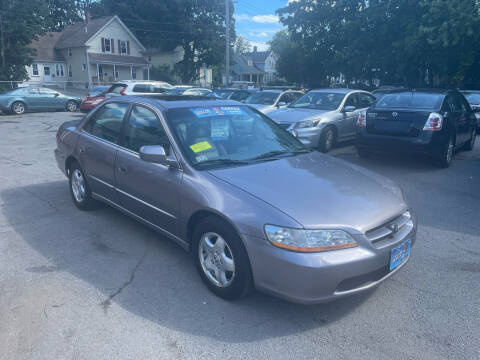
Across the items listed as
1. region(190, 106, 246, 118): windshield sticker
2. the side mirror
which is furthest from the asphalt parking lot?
region(190, 106, 246, 118): windshield sticker

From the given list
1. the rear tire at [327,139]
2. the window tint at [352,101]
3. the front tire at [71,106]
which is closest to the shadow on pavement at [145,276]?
the rear tire at [327,139]

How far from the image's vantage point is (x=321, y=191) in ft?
11.2

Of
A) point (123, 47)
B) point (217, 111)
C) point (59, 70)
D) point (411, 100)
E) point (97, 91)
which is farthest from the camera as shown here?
point (123, 47)

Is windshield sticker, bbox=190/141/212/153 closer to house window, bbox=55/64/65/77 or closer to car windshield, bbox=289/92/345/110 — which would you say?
car windshield, bbox=289/92/345/110

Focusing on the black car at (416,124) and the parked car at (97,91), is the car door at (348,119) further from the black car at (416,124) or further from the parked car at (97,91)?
the parked car at (97,91)

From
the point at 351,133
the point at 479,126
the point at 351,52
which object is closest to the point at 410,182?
the point at 351,133

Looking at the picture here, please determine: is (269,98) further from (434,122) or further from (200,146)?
(200,146)

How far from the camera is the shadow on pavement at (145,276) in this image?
3139mm

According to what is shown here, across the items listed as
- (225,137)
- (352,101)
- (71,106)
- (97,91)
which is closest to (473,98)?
(352,101)

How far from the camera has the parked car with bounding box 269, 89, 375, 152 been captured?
951 centimetres

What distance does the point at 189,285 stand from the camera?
145 inches

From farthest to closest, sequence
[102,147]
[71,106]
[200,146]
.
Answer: [71,106] < [102,147] < [200,146]

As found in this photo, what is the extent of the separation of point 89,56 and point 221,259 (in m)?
45.7

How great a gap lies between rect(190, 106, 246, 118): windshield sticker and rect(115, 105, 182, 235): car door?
0.42 m
